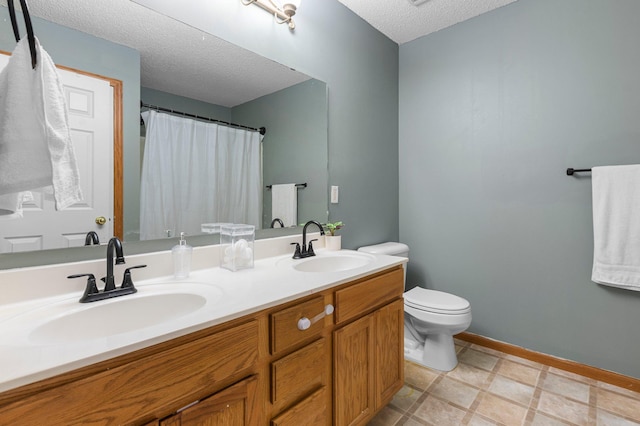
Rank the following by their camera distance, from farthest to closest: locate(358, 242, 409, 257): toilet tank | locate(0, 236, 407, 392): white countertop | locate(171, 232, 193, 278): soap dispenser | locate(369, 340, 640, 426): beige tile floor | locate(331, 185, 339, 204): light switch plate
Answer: locate(358, 242, 409, 257): toilet tank → locate(331, 185, 339, 204): light switch plate → locate(369, 340, 640, 426): beige tile floor → locate(171, 232, 193, 278): soap dispenser → locate(0, 236, 407, 392): white countertop

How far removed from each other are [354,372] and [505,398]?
104 centimetres

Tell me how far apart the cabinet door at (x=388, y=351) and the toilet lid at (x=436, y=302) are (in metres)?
0.43

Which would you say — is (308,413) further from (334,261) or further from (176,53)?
(176,53)

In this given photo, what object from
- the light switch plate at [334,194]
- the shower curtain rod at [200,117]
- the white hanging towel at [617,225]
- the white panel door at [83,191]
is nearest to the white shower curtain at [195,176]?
the shower curtain rod at [200,117]

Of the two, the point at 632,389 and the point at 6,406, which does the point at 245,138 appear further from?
the point at 632,389

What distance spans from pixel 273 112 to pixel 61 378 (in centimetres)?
147

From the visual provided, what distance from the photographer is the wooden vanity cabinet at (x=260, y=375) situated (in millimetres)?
598

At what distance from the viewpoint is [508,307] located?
215cm

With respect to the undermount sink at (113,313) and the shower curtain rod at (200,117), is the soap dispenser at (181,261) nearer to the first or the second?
the undermount sink at (113,313)

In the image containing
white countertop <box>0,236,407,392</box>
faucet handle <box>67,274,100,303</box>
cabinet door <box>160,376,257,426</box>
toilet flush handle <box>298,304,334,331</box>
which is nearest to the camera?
white countertop <box>0,236,407,392</box>

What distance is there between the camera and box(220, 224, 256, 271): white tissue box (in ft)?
4.33

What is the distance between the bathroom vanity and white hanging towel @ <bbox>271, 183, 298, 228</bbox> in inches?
10.0

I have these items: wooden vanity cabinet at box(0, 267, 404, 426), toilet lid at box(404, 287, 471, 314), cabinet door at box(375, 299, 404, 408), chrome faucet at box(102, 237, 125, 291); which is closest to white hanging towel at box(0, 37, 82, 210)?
chrome faucet at box(102, 237, 125, 291)

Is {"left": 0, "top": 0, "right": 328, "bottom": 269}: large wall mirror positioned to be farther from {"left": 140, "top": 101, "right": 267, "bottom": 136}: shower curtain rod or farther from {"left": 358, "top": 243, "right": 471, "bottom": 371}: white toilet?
{"left": 358, "top": 243, "right": 471, "bottom": 371}: white toilet
